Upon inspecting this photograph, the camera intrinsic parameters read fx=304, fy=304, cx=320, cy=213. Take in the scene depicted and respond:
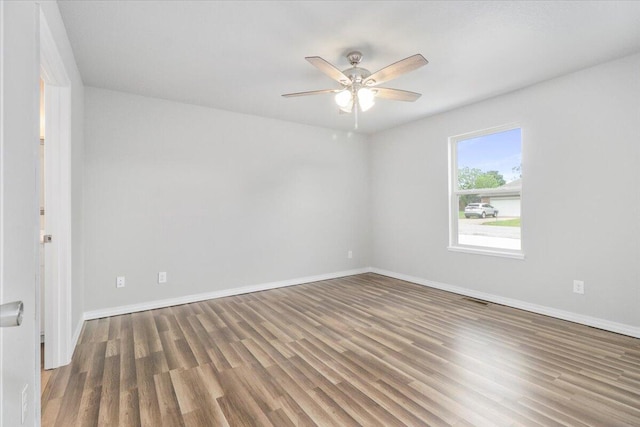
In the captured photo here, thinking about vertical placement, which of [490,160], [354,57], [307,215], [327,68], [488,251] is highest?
[354,57]

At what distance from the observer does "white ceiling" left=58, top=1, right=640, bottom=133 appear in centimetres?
212

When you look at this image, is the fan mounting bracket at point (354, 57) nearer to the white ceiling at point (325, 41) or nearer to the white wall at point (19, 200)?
the white ceiling at point (325, 41)

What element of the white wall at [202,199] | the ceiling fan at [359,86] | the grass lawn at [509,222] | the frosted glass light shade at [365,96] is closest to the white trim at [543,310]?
the grass lawn at [509,222]

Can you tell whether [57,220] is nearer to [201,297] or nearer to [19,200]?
[19,200]

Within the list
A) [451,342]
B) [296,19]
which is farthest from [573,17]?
[451,342]

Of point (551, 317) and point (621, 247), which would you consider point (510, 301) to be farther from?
point (621, 247)

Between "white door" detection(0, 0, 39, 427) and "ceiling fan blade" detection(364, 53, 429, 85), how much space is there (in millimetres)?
2063

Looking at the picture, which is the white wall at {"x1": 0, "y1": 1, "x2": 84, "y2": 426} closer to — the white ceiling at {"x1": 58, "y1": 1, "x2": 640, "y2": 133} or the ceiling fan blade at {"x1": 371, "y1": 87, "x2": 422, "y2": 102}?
the white ceiling at {"x1": 58, "y1": 1, "x2": 640, "y2": 133}

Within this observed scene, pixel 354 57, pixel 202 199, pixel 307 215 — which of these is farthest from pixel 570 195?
pixel 202 199

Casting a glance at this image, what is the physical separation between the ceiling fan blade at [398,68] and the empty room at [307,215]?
0.03m

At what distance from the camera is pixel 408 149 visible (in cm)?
490

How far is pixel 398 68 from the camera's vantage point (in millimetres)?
2375

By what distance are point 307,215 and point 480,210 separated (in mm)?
2495

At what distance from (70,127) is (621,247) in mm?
4885
